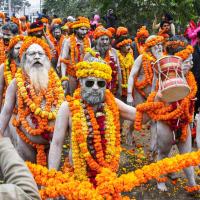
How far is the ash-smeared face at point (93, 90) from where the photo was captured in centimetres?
407

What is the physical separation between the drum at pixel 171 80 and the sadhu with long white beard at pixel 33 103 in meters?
1.49

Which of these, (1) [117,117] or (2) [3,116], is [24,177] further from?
(2) [3,116]

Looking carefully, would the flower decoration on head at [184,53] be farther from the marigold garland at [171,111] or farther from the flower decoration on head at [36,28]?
the flower decoration on head at [36,28]

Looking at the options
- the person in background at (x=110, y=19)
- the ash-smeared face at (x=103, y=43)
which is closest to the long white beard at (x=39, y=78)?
the ash-smeared face at (x=103, y=43)

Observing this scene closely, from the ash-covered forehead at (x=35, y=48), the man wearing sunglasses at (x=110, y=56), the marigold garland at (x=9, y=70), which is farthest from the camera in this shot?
the man wearing sunglasses at (x=110, y=56)

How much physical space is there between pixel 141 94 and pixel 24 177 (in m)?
5.73

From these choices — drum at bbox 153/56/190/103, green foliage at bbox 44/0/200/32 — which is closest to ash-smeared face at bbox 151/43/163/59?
drum at bbox 153/56/190/103

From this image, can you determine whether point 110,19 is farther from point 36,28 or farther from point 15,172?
point 15,172

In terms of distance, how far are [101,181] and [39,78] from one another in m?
1.86

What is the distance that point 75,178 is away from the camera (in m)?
4.06

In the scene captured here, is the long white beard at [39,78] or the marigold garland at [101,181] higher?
the long white beard at [39,78]

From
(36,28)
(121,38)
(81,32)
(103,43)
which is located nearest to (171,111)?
(103,43)

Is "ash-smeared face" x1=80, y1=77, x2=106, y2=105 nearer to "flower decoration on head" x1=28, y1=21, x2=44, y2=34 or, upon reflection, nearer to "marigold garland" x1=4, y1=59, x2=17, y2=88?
"marigold garland" x1=4, y1=59, x2=17, y2=88

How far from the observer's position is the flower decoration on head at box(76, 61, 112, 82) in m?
4.07
